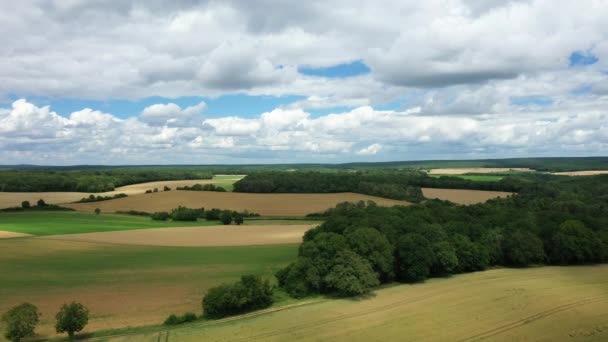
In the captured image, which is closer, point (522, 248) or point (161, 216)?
point (522, 248)

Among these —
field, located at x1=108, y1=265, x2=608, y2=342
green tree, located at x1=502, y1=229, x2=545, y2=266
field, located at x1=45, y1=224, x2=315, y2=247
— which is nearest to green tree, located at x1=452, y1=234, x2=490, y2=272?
green tree, located at x1=502, y1=229, x2=545, y2=266

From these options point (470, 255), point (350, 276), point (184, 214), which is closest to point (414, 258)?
point (470, 255)

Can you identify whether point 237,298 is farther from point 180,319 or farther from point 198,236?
point 198,236

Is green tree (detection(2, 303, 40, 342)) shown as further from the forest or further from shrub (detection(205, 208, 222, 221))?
shrub (detection(205, 208, 222, 221))

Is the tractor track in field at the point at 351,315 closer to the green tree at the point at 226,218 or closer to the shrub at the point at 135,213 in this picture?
the green tree at the point at 226,218

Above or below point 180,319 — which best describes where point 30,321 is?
above

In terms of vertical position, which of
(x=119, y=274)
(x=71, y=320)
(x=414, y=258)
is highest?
(x=414, y=258)

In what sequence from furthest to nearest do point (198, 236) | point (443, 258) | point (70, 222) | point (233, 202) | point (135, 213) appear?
point (233, 202)
point (135, 213)
point (70, 222)
point (198, 236)
point (443, 258)
